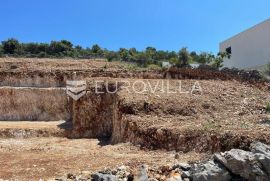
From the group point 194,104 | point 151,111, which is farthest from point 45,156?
point 194,104

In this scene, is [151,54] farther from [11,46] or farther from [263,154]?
[263,154]

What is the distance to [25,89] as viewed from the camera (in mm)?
26875

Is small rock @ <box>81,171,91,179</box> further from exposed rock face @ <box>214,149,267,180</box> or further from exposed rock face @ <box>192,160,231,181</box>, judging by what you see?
exposed rock face @ <box>214,149,267,180</box>

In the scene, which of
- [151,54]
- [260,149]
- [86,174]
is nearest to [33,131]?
[86,174]

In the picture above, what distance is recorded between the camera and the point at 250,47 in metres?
30.6

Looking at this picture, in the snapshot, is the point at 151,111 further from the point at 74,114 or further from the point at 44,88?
the point at 44,88

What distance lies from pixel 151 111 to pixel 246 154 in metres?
6.98

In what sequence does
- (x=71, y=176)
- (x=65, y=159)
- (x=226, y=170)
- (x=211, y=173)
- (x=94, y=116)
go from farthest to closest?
(x=94, y=116) → (x=65, y=159) → (x=71, y=176) → (x=226, y=170) → (x=211, y=173)

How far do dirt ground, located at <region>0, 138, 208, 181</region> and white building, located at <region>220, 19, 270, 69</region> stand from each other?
1535 cm

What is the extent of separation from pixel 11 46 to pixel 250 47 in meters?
27.0

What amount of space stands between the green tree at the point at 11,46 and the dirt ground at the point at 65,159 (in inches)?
1182

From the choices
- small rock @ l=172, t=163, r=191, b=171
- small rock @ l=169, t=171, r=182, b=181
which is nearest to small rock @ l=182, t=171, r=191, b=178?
small rock @ l=169, t=171, r=182, b=181

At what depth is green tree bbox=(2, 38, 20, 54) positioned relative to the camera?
1828 inches

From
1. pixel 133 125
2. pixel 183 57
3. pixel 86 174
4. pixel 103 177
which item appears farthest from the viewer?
pixel 183 57
